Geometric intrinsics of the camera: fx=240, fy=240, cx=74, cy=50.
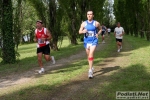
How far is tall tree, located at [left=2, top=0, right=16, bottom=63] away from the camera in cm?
1308

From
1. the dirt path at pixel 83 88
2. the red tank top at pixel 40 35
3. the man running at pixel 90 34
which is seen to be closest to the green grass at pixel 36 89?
the dirt path at pixel 83 88

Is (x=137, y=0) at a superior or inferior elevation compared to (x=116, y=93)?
superior

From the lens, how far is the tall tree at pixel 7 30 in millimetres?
13078

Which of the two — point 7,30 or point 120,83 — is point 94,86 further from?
point 7,30

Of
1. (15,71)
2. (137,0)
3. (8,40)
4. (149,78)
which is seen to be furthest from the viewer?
(137,0)

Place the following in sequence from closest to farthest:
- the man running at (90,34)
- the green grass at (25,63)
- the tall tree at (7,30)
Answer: the man running at (90,34)
the green grass at (25,63)
the tall tree at (7,30)

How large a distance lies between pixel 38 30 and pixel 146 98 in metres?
5.13

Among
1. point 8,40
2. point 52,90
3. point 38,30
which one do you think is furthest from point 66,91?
point 8,40

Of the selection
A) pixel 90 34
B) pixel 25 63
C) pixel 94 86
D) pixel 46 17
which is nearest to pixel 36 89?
pixel 94 86

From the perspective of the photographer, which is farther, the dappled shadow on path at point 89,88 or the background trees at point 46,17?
the background trees at point 46,17

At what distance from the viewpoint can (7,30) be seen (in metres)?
13.1

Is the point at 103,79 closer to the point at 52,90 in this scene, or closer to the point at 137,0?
the point at 52,90

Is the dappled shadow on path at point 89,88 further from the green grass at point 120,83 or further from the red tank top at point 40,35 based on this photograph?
the red tank top at point 40,35

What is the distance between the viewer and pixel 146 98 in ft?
18.5
